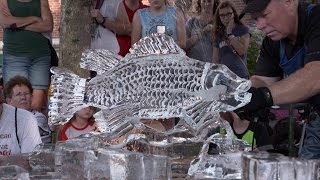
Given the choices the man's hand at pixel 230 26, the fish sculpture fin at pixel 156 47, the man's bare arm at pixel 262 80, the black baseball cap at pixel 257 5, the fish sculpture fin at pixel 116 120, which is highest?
the man's hand at pixel 230 26

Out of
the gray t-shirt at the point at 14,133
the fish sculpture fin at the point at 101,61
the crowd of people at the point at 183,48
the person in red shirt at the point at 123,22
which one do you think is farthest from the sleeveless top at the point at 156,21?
the fish sculpture fin at the point at 101,61

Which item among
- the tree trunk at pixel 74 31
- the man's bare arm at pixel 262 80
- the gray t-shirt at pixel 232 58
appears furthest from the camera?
the gray t-shirt at pixel 232 58

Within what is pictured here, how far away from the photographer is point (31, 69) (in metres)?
6.71

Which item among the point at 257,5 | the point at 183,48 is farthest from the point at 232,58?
the point at 257,5

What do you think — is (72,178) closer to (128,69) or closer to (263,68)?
(128,69)

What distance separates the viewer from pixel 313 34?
3846mm

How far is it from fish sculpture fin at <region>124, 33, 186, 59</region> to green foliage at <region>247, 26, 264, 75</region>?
6.87m

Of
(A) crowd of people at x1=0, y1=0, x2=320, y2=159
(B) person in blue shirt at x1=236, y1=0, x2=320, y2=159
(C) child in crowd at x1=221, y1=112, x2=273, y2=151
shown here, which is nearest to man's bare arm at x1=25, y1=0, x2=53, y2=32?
(A) crowd of people at x1=0, y1=0, x2=320, y2=159

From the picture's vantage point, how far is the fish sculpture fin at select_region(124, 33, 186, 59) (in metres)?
3.72

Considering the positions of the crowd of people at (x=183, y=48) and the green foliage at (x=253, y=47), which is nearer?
the crowd of people at (x=183, y=48)

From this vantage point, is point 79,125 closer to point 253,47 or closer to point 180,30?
point 180,30

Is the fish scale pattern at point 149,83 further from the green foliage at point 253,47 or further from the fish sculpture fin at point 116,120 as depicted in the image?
the green foliage at point 253,47

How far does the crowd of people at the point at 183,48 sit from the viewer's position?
3824 mm

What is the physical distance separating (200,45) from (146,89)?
3.47 meters
